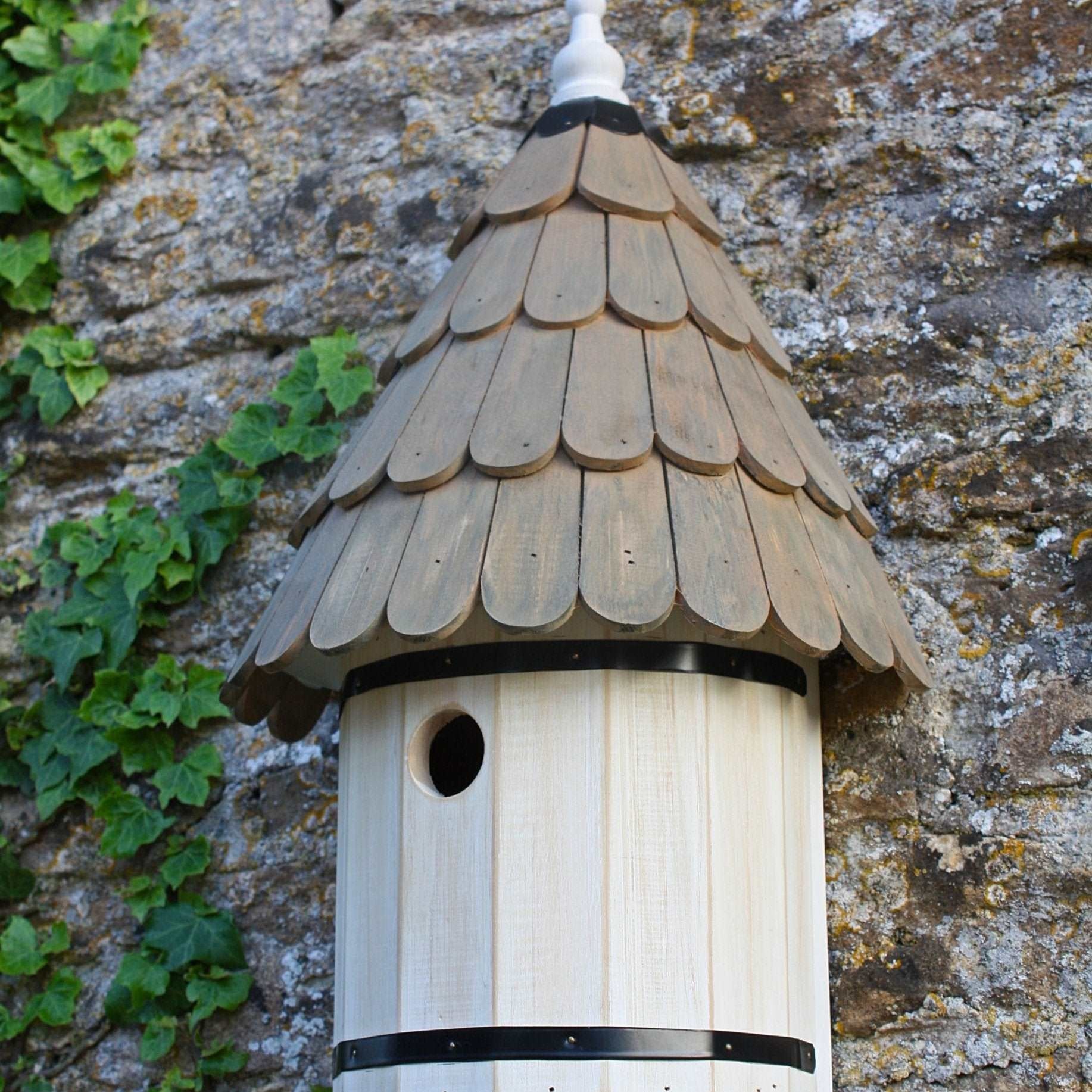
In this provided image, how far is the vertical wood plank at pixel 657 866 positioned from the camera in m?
1.99

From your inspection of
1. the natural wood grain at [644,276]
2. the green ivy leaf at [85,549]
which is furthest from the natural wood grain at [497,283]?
the green ivy leaf at [85,549]

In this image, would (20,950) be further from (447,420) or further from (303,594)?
(447,420)

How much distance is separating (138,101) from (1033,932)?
243 centimetres

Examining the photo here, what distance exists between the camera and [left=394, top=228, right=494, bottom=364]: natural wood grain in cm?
245

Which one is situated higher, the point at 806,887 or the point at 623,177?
the point at 623,177

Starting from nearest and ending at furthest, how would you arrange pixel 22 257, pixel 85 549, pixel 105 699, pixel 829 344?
pixel 829 344, pixel 105 699, pixel 85 549, pixel 22 257

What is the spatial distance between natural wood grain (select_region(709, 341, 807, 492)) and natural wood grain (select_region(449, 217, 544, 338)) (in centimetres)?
30

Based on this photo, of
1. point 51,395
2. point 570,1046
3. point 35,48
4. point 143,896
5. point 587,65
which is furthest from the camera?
point 35,48

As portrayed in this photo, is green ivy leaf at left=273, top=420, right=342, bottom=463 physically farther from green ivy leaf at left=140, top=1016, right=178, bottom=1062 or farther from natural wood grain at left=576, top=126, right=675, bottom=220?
green ivy leaf at left=140, top=1016, right=178, bottom=1062

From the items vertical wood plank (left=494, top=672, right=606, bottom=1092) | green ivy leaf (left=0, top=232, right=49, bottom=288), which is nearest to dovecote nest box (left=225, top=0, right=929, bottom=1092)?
vertical wood plank (left=494, top=672, right=606, bottom=1092)

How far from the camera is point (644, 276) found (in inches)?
93.6

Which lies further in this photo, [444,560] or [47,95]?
[47,95]

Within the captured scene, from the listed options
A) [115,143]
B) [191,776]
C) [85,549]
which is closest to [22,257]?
[115,143]

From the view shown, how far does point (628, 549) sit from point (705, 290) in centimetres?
57
